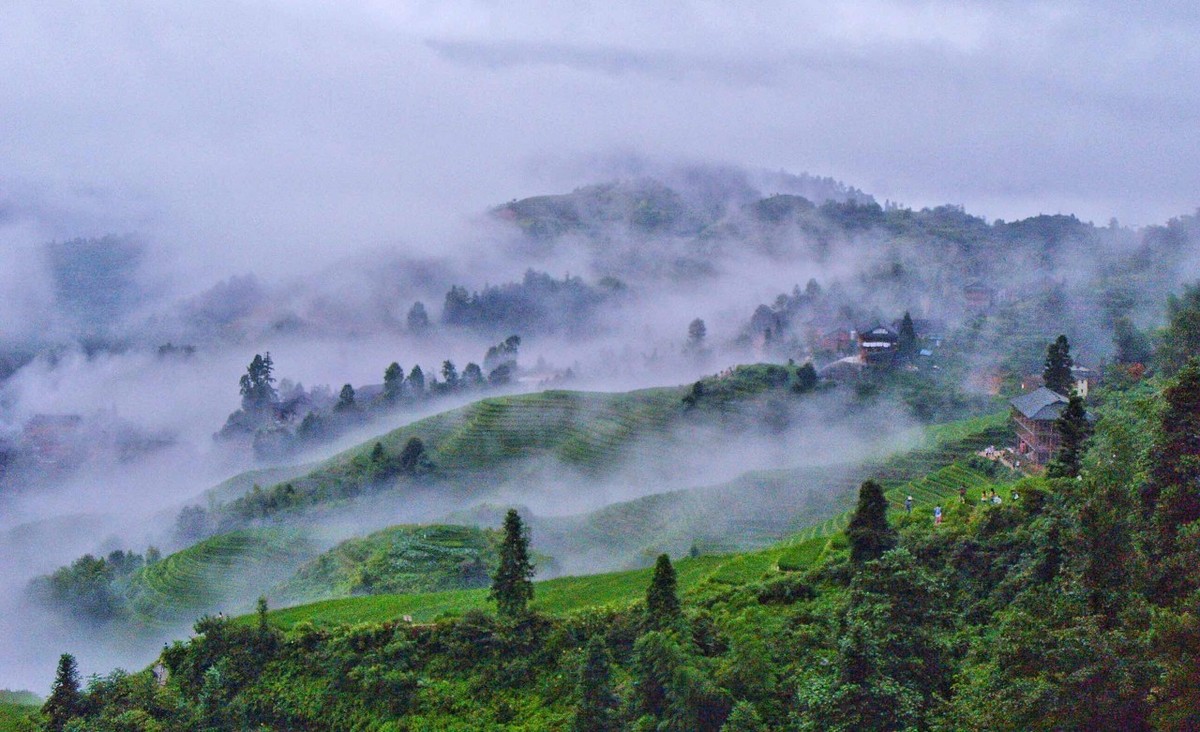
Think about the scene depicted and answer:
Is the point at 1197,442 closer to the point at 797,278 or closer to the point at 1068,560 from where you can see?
the point at 1068,560

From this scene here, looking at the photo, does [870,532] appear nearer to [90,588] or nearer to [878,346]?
[90,588]

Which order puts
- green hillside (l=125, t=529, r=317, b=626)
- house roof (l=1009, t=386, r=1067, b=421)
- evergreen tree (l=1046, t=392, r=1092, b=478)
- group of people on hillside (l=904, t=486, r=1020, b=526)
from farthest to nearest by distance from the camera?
1. green hillside (l=125, t=529, r=317, b=626)
2. house roof (l=1009, t=386, r=1067, b=421)
3. group of people on hillside (l=904, t=486, r=1020, b=526)
4. evergreen tree (l=1046, t=392, r=1092, b=478)

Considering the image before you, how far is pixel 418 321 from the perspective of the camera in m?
169

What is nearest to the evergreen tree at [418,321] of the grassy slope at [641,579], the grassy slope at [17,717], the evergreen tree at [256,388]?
the evergreen tree at [256,388]

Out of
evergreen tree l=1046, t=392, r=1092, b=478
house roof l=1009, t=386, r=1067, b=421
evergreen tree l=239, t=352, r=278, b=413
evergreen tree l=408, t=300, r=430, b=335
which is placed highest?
evergreen tree l=408, t=300, r=430, b=335

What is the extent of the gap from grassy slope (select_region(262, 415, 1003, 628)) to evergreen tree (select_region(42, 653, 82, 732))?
27.7 ft

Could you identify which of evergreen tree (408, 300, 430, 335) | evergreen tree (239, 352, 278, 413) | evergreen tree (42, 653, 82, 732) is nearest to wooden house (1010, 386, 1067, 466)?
evergreen tree (42, 653, 82, 732)

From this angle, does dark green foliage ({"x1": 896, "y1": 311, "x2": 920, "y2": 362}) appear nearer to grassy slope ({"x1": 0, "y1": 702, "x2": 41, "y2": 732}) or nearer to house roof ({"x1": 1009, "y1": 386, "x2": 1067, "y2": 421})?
house roof ({"x1": 1009, "y1": 386, "x2": 1067, "y2": 421})

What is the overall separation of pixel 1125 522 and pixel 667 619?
37.9ft

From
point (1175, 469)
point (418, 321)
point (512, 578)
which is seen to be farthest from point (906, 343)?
point (418, 321)

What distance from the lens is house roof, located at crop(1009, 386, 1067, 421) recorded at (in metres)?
49.8

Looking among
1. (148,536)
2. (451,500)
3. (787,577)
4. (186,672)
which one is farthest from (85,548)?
(787,577)

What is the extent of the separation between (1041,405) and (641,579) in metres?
22.9

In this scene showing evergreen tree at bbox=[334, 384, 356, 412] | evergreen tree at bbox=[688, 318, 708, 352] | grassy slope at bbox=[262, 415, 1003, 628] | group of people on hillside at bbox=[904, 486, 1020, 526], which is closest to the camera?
group of people on hillside at bbox=[904, 486, 1020, 526]
